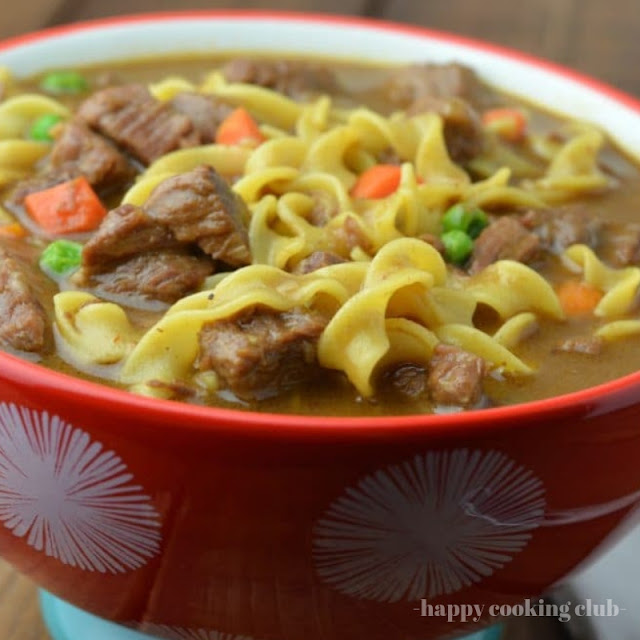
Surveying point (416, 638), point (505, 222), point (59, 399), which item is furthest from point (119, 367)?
point (505, 222)

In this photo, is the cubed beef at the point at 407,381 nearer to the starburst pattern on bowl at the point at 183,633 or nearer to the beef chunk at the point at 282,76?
the starburst pattern on bowl at the point at 183,633

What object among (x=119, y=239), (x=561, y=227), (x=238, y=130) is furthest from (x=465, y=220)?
(x=119, y=239)

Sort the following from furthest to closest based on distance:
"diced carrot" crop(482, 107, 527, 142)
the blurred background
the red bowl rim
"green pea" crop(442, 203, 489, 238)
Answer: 1. the blurred background
2. "diced carrot" crop(482, 107, 527, 142)
3. "green pea" crop(442, 203, 489, 238)
4. the red bowl rim

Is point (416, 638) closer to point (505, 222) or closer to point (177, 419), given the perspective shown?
point (177, 419)

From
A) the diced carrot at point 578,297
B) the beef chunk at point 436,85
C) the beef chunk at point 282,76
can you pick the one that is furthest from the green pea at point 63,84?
the diced carrot at point 578,297

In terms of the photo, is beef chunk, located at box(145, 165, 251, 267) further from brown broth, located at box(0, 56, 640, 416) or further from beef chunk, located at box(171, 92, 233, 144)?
beef chunk, located at box(171, 92, 233, 144)

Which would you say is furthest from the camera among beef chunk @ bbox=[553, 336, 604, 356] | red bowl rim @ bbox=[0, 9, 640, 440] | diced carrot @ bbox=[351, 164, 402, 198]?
diced carrot @ bbox=[351, 164, 402, 198]

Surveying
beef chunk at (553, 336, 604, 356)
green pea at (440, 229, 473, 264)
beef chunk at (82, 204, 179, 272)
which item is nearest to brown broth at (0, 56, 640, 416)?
beef chunk at (553, 336, 604, 356)
